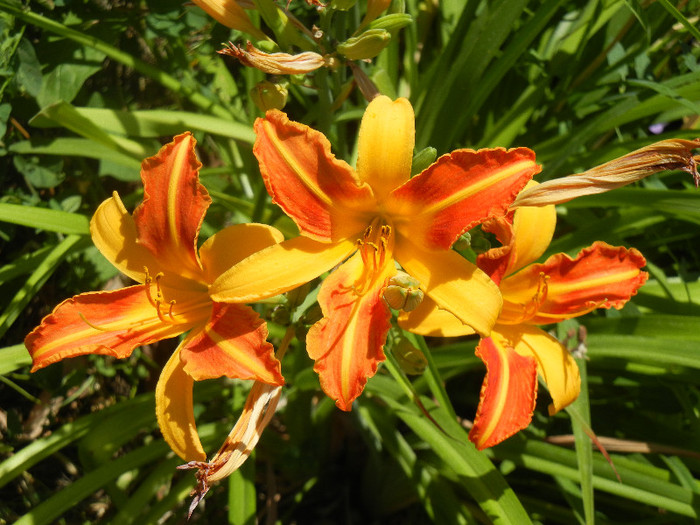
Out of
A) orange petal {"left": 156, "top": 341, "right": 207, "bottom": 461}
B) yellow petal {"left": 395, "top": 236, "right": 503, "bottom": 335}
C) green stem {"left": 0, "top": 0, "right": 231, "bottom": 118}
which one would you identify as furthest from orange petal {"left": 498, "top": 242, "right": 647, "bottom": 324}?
green stem {"left": 0, "top": 0, "right": 231, "bottom": 118}

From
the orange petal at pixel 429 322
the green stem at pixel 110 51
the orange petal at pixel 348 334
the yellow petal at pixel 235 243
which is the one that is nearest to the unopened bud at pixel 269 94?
the yellow petal at pixel 235 243

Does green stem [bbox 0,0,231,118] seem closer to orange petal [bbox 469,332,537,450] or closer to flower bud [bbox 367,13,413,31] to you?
flower bud [bbox 367,13,413,31]

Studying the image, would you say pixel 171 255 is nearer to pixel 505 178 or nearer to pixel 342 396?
pixel 342 396

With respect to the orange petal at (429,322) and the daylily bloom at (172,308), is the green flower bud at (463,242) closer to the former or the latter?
the orange petal at (429,322)

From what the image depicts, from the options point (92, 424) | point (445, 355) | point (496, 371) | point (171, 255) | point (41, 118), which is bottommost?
point (92, 424)

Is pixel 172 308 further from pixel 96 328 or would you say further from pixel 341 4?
pixel 341 4

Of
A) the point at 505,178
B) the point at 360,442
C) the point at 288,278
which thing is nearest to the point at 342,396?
the point at 288,278

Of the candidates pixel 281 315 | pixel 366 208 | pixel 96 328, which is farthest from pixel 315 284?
pixel 96 328
